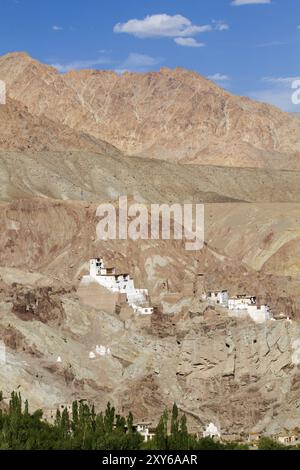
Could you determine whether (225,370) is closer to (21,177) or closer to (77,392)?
(77,392)

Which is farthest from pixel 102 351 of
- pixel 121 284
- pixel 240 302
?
pixel 240 302

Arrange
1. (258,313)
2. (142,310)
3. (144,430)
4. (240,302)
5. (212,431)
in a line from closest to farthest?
1. (144,430)
2. (212,431)
3. (258,313)
4. (240,302)
5. (142,310)

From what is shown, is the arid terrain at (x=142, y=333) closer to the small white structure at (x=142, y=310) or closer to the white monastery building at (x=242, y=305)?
the small white structure at (x=142, y=310)

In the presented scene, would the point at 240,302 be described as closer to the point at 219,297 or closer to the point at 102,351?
the point at 219,297

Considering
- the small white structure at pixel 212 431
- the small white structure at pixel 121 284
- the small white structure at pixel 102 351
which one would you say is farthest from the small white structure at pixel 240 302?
the small white structure at pixel 212 431

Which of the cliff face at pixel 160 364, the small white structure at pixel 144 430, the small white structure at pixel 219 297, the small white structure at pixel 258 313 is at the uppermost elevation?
the small white structure at pixel 219 297

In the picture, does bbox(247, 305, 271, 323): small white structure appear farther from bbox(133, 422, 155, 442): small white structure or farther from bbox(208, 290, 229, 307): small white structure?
bbox(133, 422, 155, 442): small white structure

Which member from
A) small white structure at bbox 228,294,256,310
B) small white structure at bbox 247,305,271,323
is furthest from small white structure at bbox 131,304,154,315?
small white structure at bbox 247,305,271,323
